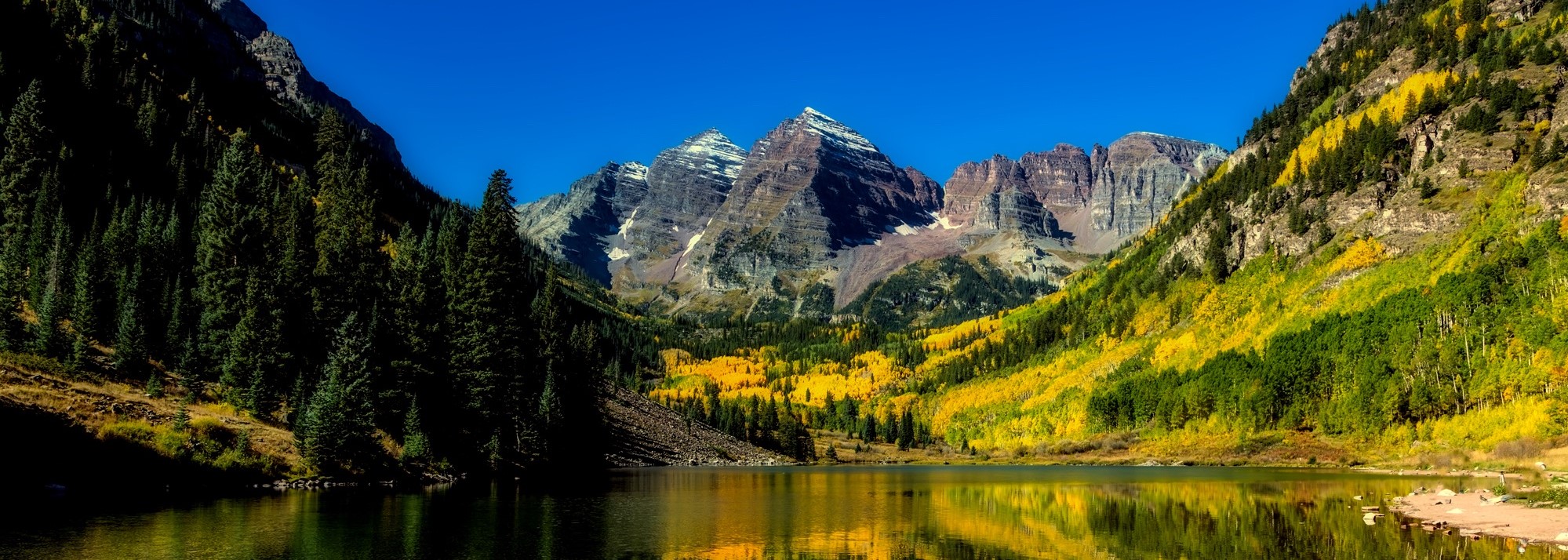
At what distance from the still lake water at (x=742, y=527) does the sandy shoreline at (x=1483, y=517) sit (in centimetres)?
185

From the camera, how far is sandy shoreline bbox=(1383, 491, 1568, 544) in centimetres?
4128

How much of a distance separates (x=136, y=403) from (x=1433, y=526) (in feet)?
264

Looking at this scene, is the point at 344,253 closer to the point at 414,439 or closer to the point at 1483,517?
the point at 414,439

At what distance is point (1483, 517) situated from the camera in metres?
47.8

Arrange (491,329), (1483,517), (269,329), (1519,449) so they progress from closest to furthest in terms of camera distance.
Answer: (1483,517) → (269,329) → (1519,449) → (491,329)

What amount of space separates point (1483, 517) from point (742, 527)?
125 ft

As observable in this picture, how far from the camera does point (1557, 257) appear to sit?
10525cm

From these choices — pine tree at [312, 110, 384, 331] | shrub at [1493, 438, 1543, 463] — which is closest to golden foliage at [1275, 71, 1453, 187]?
shrub at [1493, 438, 1543, 463]

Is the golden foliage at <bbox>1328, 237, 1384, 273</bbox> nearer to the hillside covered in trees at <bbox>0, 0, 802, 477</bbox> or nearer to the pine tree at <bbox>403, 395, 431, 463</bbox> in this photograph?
the hillside covered in trees at <bbox>0, 0, 802, 477</bbox>

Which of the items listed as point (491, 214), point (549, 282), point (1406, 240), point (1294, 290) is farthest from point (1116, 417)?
point (491, 214)

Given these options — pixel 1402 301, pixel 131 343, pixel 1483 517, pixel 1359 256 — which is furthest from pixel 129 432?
pixel 1359 256

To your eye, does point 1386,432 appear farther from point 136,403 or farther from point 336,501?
point 136,403

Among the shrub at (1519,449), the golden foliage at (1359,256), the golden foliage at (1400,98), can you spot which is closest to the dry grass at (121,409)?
the shrub at (1519,449)

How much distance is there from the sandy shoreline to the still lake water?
185cm
